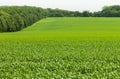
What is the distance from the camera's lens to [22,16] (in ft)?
350

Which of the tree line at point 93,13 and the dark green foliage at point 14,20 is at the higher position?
the dark green foliage at point 14,20

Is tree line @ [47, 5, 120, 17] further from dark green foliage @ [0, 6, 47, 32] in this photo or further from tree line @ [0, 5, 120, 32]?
dark green foliage @ [0, 6, 47, 32]

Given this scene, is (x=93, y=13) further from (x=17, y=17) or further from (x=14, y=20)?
(x=14, y=20)

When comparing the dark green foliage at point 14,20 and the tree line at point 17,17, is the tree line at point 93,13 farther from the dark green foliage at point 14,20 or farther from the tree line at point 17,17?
the dark green foliage at point 14,20

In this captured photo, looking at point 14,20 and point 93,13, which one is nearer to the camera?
point 14,20

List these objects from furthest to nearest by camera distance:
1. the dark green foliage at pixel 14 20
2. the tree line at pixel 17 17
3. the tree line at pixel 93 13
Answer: the tree line at pixel 93 13, the tree line at pixel 17 17, the dark green foliage at pixel 14 20

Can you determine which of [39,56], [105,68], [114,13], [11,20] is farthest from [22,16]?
[105,68]

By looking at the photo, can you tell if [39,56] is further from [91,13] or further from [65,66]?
[91,13]

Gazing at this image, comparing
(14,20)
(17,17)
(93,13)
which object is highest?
(17,17)

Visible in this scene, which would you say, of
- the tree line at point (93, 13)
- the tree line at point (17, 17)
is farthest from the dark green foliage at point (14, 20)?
the tree line at point (93, 13)

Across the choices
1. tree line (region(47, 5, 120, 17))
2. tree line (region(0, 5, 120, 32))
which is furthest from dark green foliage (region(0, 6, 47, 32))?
tree line (region(47, 5, 120, 17))

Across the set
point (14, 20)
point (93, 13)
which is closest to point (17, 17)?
point (14, 20)

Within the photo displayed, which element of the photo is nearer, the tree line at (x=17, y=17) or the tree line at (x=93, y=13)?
the tree line at (x=17, y=17)

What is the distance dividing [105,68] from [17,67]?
196 inches
